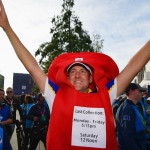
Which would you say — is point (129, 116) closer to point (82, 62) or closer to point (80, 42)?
point (82, 62)

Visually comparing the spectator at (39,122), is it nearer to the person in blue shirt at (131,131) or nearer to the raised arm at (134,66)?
the person in blue shirt at (131,131)

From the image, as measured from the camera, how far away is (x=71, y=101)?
63.8 inches

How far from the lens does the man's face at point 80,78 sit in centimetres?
183

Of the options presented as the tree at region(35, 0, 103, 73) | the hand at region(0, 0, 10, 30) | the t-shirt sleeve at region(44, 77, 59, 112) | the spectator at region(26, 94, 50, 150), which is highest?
the tree at region(35, 0, 103, 73)

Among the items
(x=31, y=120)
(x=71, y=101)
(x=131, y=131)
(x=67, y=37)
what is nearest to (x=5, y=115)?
(x=31, y=120)

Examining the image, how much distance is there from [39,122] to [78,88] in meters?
4.16

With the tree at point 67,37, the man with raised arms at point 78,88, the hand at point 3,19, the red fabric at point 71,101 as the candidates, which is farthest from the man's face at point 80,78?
the tree at point 67,37

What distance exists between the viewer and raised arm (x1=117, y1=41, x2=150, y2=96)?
5.42ft

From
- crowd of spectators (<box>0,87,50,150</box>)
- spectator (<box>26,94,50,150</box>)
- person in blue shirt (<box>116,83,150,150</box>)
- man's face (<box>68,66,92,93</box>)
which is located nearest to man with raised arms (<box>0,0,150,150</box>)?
man's face (<box>68,66,92,93</box>)

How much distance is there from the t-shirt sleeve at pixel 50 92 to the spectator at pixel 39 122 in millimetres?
3940

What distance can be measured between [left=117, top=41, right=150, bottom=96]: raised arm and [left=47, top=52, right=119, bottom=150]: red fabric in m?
0.09

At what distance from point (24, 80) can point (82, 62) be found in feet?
204

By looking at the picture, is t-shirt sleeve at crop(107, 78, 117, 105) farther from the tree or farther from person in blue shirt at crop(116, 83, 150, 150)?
the tree

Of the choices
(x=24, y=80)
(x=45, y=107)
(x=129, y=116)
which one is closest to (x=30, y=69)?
(x=129, y=116)
